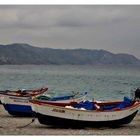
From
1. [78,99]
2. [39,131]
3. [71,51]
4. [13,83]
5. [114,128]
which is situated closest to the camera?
[39,131]

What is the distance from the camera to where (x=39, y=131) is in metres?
10.4

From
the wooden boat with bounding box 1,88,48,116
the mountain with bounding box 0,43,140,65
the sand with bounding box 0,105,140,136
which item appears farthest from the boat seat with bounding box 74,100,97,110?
the wooden boat with bounding box 1,88,48,116

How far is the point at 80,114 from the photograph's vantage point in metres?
10.8

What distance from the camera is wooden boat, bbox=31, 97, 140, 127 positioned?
10688 millimetres

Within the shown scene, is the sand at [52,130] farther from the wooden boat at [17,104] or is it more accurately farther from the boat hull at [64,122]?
the wooden boat at [17,104]

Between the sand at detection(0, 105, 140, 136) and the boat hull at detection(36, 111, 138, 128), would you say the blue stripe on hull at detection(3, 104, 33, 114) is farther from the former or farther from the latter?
the boat hull at detection(36, 111, 138, 128)

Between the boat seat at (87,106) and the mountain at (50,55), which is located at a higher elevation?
the mountain at (50,55)

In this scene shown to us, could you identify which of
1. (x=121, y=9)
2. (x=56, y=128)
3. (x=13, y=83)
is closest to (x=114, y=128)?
(x=56, y=128)

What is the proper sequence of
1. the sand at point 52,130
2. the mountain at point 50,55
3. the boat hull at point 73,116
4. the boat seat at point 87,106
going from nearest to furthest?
1. the sand at point 52,130
2. the boat hull at point 73,116
3. the boat seat at point 87,106
4. the mountain at point 50,55

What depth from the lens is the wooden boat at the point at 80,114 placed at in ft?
35.1

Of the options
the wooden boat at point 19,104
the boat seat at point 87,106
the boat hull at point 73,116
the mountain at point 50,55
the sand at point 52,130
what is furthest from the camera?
the wooden boat at point 19,104

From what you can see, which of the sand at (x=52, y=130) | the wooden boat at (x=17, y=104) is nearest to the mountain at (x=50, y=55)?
the wooden boat at (x=17, y=104)
